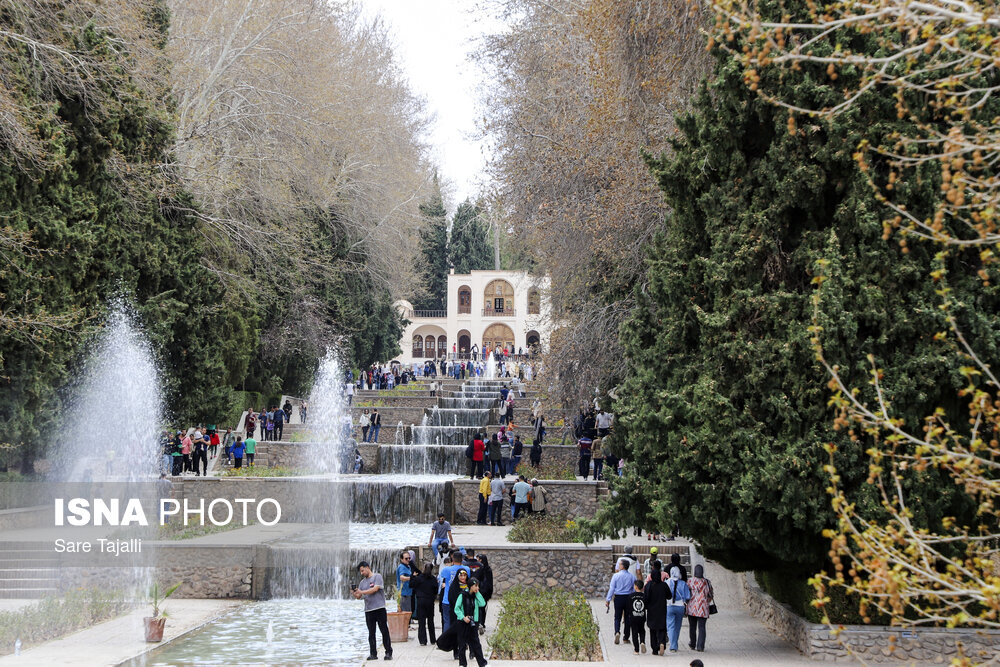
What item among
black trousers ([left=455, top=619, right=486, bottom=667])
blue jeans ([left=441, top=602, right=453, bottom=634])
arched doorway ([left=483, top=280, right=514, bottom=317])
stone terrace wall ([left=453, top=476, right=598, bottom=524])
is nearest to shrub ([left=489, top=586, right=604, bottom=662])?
blue jeans ([left=441, top=602, right=453, bottom=634])

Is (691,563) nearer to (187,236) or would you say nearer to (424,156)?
(187,236)

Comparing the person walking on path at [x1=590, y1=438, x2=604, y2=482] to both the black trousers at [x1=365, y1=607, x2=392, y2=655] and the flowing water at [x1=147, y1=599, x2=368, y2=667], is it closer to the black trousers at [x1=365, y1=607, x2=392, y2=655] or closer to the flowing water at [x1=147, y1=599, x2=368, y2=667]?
the flowing water at [x1=147, y1=599, x2=368, y2=667]

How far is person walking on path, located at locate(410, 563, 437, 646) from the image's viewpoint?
1384 cm

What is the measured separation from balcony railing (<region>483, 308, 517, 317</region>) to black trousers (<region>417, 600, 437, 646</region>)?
64546 millimetres

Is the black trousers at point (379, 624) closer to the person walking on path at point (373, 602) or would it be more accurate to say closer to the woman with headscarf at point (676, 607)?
the person walking on path at point (373, 602)

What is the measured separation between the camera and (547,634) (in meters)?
12.7

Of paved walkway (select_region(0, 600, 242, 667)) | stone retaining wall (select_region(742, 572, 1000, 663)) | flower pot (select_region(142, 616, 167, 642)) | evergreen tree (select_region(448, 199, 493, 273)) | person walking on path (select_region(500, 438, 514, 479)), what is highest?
evergreen tree (select_region(448, 199, 493, 273))

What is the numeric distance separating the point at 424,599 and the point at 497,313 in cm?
6519

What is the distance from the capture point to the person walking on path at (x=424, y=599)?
13836 millimetres

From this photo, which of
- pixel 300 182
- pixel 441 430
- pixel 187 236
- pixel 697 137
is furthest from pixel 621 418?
pixel 300 182

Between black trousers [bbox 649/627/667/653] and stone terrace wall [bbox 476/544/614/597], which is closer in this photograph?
black trousers [bbox 649/627/667/653]

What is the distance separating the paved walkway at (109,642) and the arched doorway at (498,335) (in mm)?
61967

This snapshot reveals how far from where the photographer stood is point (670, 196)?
13305 millimetres

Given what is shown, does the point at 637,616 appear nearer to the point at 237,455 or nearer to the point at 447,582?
the point at 447,582
